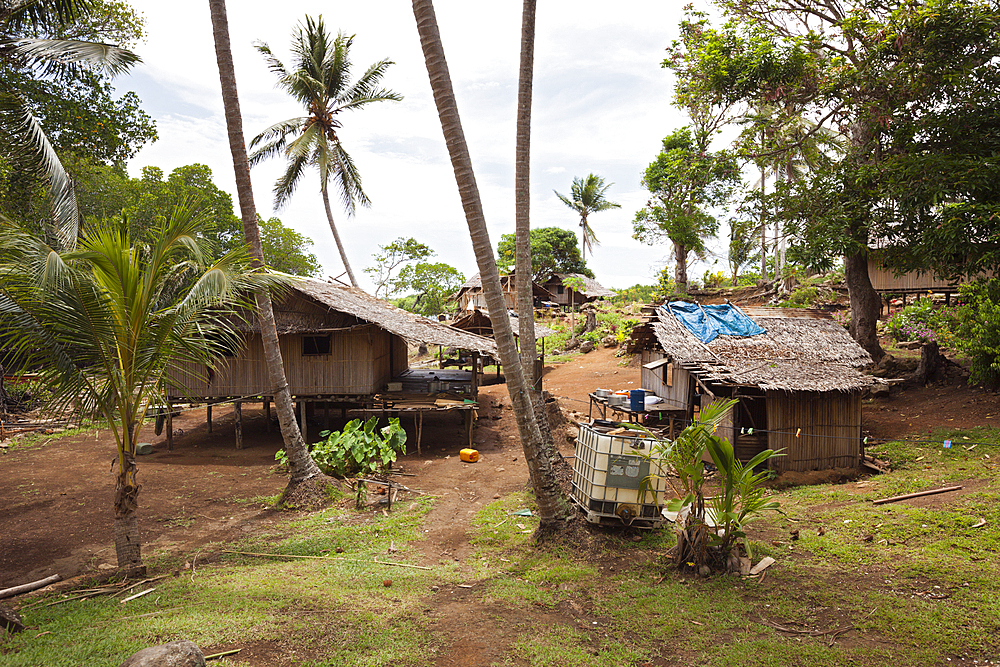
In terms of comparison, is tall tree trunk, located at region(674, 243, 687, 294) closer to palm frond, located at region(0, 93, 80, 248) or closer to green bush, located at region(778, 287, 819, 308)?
green bush, located at region(778, 287, 819, 308)

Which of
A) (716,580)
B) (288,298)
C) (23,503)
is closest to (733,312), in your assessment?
(716,580)

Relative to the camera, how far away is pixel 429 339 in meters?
14.8

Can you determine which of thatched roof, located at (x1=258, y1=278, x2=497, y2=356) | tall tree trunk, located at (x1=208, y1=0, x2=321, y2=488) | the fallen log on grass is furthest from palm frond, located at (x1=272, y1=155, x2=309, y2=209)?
the fallen log on grass

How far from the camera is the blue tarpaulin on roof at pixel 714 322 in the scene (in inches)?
482

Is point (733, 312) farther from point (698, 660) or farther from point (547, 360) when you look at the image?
point (547, 360)

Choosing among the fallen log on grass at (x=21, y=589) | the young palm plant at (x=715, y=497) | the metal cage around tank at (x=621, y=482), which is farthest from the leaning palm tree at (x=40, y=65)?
the young palm plant at (x=715, y=497)

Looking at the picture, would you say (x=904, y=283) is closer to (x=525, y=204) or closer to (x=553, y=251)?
(x=525, y=204)

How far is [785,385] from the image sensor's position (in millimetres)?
10484

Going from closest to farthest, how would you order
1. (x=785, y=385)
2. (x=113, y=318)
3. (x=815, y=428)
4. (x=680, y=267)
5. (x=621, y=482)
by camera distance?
(x=113, y=318) → (x=621, y=482) → (x=785, y=385) → (x=815, y=428) → (x=680, y=267)

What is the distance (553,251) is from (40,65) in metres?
38.6

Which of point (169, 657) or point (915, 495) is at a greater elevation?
point (169, 657)

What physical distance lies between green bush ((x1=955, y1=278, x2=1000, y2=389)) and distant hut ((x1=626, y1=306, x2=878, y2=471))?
8.77 feet

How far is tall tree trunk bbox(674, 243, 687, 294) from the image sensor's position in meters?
26.2

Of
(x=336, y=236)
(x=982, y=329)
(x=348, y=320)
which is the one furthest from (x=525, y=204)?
(x=336, y=236)
